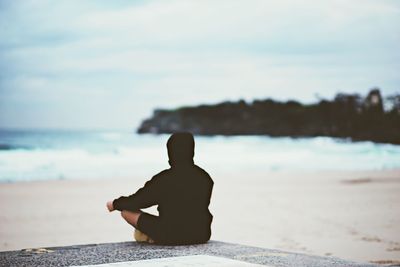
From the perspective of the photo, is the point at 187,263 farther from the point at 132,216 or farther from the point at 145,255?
the point at 132,216

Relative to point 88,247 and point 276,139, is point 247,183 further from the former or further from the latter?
point 276,139

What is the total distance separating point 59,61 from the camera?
32.5 meters

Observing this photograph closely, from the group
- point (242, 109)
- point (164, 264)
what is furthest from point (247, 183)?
point (242, 109)

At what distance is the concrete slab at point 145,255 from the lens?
13.4 feet

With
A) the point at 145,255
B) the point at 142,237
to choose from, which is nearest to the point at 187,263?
the point at 145,255

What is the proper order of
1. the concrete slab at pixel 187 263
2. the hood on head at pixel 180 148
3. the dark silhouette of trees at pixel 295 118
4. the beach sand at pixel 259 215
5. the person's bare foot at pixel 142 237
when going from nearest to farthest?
1. the concrete slab at pixel 187 263
2. the hood on head at pixel 180 148
3. the person's bare foot at pixel 142 237
4. the beach sand at pixel 259 215
5. the dark silhouette of trees at pixel 295 118

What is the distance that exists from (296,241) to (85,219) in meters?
3.37

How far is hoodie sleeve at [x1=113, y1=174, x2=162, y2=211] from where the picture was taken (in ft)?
14.8

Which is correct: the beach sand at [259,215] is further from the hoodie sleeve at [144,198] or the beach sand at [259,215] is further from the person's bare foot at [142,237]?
the hoodie sleeve at [144,198]

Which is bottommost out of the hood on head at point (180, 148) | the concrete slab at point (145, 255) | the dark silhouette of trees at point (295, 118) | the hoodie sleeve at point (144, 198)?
the concrete slab at point (145, 255)

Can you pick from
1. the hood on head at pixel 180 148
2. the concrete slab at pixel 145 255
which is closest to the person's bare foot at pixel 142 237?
the concrete slab at pixel 145 255

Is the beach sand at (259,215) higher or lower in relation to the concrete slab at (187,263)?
lower

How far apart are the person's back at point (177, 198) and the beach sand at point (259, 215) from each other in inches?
83.4

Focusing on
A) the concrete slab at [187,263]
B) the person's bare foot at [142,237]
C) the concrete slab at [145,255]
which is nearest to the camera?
the concrete slab at [187,263]
